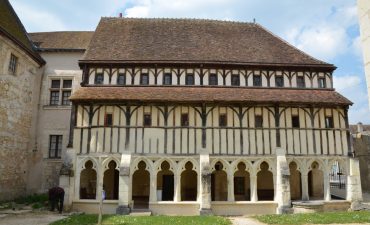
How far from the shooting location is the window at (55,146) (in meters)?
18.6

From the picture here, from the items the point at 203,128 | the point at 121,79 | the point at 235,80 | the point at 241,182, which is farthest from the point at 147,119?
the point at 241,182

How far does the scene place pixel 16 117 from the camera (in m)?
16.9

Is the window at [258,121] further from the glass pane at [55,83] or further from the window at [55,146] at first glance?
the glass pane at [55,83]

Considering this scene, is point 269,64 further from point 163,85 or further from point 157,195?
point 157,195

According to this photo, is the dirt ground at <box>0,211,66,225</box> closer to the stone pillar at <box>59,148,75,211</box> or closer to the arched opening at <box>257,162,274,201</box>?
the stone pillar at <box>59,148,75,211</box>

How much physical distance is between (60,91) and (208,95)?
372 inches

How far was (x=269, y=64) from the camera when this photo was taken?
56.3 feet

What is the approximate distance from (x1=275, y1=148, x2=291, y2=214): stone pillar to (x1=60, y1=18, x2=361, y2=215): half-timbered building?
5 centimetres

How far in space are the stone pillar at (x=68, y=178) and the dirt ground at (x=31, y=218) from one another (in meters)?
0.94

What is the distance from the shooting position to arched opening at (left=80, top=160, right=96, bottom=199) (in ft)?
53.5

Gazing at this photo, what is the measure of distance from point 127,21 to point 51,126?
809 centimetres

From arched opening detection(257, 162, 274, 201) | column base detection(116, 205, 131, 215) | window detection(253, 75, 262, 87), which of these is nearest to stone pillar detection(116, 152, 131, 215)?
column base detection(116, 205, 131, 215)

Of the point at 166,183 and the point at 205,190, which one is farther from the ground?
the point at 166,183

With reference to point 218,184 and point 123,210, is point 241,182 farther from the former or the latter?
point 123,210
